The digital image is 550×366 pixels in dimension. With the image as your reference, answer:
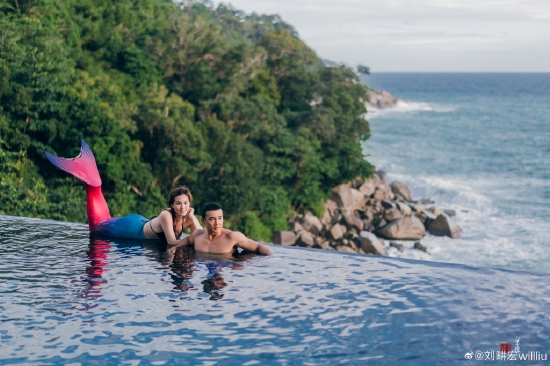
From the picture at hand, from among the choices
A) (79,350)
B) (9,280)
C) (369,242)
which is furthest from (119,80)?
(79,350)

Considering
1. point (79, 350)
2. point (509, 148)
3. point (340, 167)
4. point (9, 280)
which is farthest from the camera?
point (509, 148)

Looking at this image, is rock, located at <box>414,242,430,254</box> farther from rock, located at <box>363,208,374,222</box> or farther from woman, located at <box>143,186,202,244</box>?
woman, located at <box>143,186,202,244</box>

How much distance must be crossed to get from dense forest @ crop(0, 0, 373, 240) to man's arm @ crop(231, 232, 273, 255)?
37.6 ft

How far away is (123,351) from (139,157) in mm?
25272

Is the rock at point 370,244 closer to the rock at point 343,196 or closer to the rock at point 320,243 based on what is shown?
the rock at point 320,243

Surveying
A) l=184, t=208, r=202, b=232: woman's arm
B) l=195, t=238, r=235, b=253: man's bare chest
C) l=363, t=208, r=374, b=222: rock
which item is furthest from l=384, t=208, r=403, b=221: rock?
l=195, t=238, r=235, b=253: man's bare chest

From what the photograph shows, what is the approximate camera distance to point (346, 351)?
6133 millimetres

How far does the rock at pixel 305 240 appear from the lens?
34469mm

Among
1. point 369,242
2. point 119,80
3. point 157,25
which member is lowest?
point 369,242

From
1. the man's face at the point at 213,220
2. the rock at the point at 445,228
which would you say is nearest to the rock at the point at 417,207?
the rock at the point at 445,228

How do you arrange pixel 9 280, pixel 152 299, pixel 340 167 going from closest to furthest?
1. pixel 152 299
2. pixel 9 280
3. pixel 340 167

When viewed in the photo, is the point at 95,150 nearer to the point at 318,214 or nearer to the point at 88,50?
the point at 88,50

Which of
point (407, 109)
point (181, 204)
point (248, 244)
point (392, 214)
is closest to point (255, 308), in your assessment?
point (248, 244)

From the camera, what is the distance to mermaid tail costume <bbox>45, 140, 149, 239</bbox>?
424 inches
